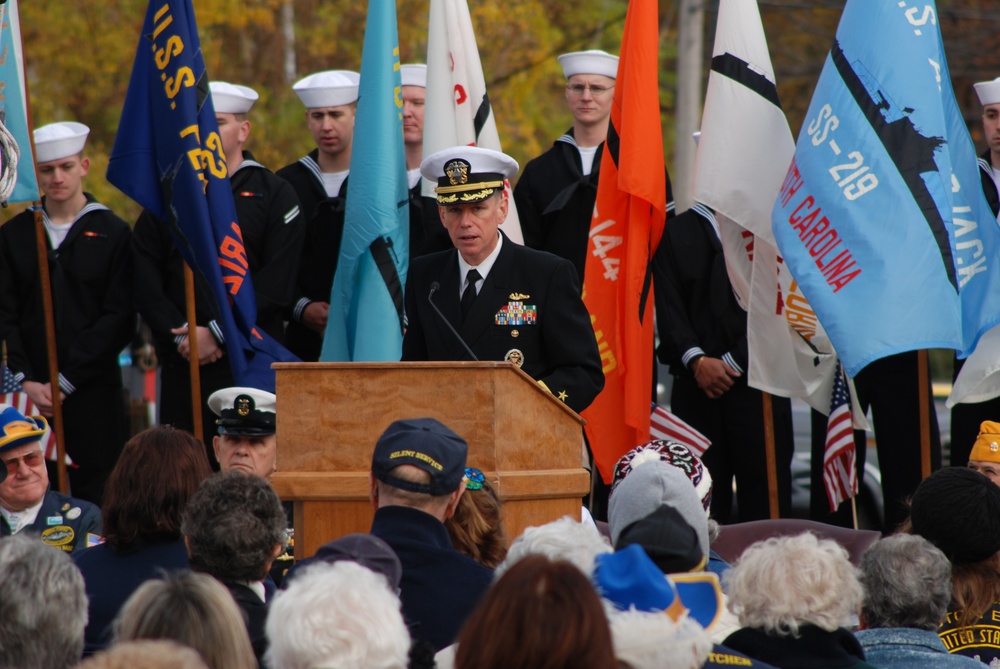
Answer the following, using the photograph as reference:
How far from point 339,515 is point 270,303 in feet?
9.97

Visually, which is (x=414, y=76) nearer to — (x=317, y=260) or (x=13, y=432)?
(x=317, y=260)

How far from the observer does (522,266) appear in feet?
19.2

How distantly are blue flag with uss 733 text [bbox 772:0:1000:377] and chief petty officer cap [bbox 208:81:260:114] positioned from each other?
10.3 ft

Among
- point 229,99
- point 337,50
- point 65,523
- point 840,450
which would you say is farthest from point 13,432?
point 337,50

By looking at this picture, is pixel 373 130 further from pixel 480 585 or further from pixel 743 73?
pixel 480 585

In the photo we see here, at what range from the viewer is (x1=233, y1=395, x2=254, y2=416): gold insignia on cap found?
599 centimetres

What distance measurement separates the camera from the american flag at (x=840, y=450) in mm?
7391

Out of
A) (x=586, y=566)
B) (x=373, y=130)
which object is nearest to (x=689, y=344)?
(x=373, y=130)

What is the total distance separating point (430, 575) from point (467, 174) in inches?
94.5

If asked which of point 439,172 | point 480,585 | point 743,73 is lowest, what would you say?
point 480,585

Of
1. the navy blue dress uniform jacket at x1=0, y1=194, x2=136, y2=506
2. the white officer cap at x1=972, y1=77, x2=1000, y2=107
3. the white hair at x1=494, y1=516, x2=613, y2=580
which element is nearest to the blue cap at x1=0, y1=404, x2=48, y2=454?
the navy blue dress uniform jacket at x1=0, y1=194, x2=136, y2=506

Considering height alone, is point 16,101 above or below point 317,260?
above

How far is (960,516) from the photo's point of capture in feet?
14.7

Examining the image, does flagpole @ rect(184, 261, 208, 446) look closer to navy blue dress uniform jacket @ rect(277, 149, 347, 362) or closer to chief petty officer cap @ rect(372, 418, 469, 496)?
navy blue dress uniform jacket @ rect(277, 149, 347, 362)
